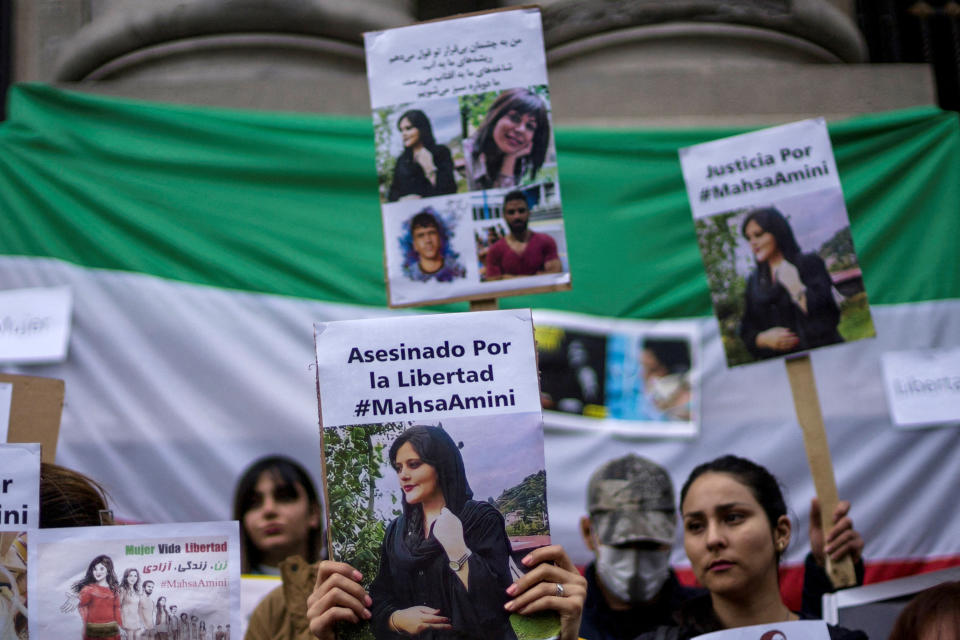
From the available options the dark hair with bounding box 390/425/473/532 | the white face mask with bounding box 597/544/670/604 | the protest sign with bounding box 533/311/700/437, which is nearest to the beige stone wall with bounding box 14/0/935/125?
the protest sign with bounding box 533/311/700/437

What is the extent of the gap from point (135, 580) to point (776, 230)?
1808 mm

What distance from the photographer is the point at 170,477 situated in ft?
11.4

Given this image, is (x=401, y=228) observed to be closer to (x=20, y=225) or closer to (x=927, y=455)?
(x=20, y=225)

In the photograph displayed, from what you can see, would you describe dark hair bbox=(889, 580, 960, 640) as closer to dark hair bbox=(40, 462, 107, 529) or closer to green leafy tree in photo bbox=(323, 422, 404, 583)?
green leafy tree in photo bbox=(323, 422, 404, 583)

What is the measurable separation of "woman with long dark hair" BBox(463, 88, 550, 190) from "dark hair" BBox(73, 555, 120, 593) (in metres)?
1.16

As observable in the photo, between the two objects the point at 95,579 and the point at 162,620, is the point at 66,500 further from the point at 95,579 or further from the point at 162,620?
the point at 162,620

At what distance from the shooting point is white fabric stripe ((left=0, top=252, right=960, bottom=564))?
11.4ft

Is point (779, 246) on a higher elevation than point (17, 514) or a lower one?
higher

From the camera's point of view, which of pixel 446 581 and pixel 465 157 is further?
pixel 465 157

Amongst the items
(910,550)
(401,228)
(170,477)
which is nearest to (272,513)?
(170,477)

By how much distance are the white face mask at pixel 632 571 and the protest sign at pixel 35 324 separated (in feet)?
6.03

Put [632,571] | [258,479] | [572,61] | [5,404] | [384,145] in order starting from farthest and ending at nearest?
[572,61] < [258,479] < [632,571] < [384,145] < [5,404]

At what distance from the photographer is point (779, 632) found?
7.04 feet

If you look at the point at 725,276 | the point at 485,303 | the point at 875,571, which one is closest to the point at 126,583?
the point at 485,303
